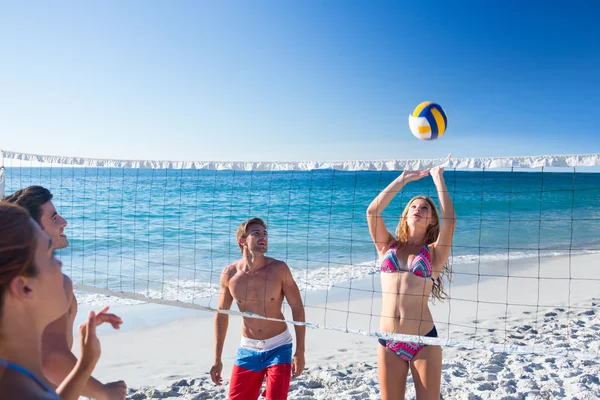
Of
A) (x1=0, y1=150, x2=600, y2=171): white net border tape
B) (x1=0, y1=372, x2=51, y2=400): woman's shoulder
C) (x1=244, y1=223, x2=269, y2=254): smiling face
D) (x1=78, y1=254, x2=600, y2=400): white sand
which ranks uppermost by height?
(x1=0, y1=150, x2=600, y2=171): white net border tape

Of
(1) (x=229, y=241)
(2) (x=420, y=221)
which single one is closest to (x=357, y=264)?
(1) (x=229, y=241)

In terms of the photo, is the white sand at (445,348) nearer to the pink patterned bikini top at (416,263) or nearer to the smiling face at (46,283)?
the pink patterned bikini top at (416,263)

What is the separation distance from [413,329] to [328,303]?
4.51 m

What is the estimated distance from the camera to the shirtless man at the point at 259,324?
10.6 ft

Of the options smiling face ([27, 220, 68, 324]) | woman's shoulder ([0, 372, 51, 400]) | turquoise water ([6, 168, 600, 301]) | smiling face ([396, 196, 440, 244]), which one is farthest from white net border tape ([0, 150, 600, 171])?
woman's shoulder ([0, 372, 51, 400])

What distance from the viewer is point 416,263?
3.05 meters

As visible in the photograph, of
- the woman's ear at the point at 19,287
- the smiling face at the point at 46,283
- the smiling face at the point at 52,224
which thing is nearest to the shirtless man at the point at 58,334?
the smiling face at the point at 52,224

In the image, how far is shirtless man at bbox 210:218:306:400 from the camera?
324 centimetres

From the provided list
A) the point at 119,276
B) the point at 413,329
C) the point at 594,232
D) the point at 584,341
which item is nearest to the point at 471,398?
the point at 413,329

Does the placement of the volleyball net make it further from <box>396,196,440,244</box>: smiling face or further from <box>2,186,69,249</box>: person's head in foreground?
<box>2,186,69,249</box>: person's head in foreground

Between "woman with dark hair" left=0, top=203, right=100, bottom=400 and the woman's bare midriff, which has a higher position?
"woman with dark hair" left=0, top=203, right=100, bottom=400

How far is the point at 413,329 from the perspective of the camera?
9.76ft

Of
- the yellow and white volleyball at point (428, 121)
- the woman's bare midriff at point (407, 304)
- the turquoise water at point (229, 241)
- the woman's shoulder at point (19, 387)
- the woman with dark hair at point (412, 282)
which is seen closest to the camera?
the woman's shoulder at point (19, 387)

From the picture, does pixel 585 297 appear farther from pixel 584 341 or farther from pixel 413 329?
pixel 413 329
